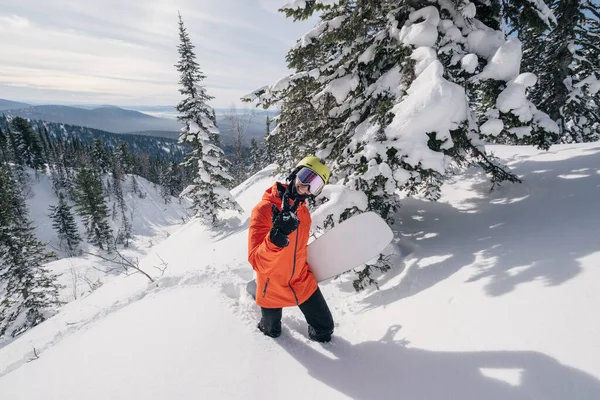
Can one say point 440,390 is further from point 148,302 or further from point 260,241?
point 148,302

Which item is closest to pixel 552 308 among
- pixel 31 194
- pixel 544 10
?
pixel 544 10

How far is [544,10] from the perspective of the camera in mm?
4875

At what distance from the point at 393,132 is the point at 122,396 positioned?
4827 millimetres

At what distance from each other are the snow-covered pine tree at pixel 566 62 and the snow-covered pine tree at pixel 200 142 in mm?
16003

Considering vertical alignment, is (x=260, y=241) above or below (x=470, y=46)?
below

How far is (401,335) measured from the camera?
12.3 ft

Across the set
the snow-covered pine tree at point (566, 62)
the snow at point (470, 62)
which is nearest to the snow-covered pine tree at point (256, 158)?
the snow-covered pine tree at point (566, 62)

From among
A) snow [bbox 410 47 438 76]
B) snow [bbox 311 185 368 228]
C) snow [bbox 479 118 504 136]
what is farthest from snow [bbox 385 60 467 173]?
snow [bbox 311 185 368 228]

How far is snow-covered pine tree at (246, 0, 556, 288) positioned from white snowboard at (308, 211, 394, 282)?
13.8 inches

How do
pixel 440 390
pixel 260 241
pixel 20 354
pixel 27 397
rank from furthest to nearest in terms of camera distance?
pixel 20 354, pixel 260 241, pixel 27 397, pixel 440 390

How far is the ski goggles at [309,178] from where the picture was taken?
3398mm

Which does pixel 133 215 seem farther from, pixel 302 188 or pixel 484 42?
pixel 484 42

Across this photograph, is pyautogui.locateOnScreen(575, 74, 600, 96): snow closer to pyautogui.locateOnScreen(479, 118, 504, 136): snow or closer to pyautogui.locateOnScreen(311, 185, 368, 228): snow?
pyautogui.locateOnScreen(479, 118, 504, 136): snow

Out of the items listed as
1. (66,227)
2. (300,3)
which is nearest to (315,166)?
(300,3)
